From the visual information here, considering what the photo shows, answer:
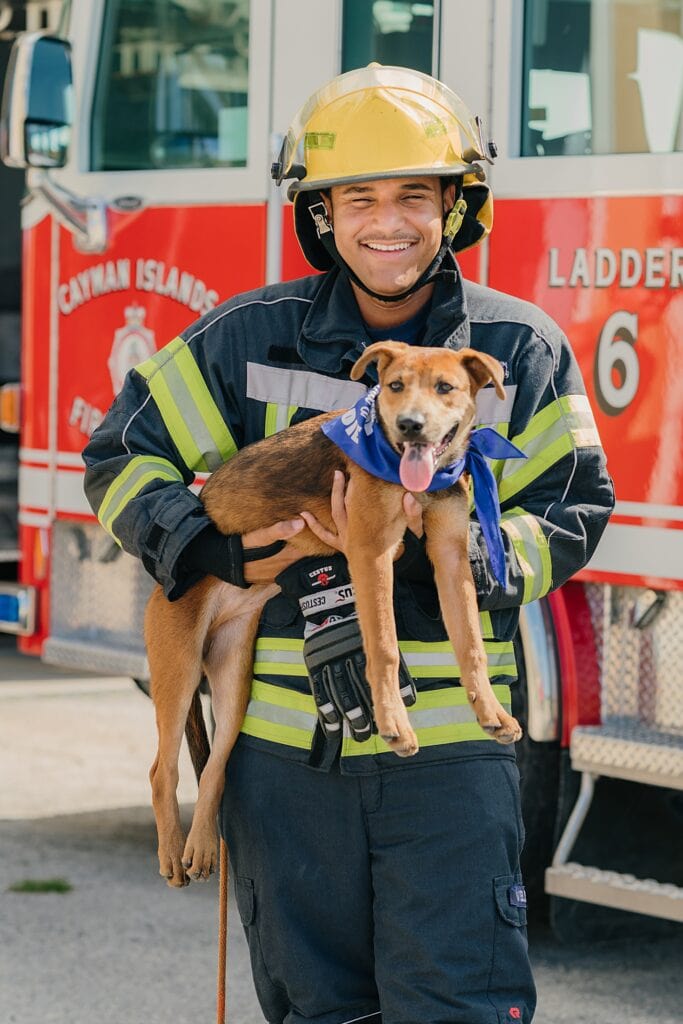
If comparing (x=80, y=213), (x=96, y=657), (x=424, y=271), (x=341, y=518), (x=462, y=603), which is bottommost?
(x=96, y=657)

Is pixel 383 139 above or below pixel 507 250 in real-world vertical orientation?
above

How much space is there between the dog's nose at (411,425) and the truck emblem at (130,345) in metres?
2.80

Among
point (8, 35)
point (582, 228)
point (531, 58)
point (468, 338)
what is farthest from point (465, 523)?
point (8, 35)

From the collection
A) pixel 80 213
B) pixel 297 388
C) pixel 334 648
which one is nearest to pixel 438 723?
pixel 334 648

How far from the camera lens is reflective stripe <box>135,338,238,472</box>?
9.48 feet

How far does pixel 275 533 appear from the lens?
278cm

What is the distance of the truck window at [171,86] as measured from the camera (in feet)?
16.7

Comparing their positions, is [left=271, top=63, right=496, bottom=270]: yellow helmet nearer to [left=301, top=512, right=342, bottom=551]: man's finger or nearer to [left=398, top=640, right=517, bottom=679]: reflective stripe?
[left=301, top=512, right=342, bottom=551]: man's finger

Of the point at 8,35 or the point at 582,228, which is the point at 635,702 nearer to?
the point at 582,228

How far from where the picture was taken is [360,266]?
2.78 metres

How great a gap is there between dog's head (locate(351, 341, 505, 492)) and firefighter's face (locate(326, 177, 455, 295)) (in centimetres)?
16

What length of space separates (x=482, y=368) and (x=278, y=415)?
1.33 feet

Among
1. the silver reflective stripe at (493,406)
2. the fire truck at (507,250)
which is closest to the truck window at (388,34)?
the fire truck at (507,250)

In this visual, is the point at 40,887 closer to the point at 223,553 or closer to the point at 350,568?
the point at 223,553
